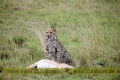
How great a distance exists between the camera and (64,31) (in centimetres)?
419

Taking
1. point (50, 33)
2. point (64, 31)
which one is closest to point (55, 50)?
point (50, 33)

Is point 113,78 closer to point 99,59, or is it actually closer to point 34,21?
point 99,59

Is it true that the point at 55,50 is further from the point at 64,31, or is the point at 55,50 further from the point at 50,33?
the point at 64,31

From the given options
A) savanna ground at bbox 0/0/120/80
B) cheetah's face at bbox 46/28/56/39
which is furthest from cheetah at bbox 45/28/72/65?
savanna ground at bbox 0/0/120/80

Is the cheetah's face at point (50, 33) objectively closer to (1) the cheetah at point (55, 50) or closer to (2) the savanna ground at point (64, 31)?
(1) the cheetah at point (55, 50)

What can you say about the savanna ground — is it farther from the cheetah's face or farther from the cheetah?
the cheetah's face

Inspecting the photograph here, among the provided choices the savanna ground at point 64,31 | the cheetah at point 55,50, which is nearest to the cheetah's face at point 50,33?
the cheetah at point 55,50

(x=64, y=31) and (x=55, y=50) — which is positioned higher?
(x=64, y=31)

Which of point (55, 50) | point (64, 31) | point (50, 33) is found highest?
point (64, 31)

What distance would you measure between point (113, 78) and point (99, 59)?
440mm

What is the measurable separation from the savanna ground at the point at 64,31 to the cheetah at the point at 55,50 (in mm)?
127

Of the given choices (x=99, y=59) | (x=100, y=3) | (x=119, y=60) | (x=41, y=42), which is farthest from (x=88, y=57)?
(x=100, y=3)

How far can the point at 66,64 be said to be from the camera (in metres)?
3.33

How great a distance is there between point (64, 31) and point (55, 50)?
69cm
